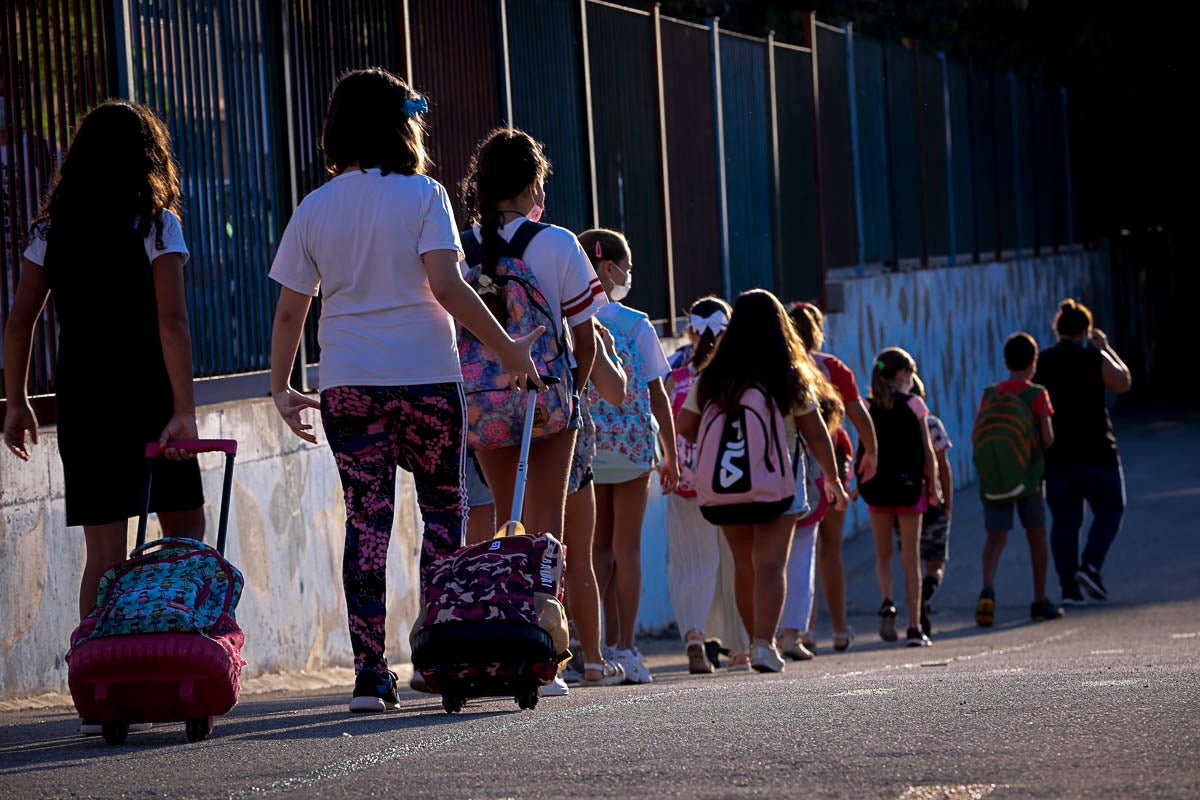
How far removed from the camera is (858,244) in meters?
19.5

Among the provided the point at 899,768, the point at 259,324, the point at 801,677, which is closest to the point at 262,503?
the point at 259,324

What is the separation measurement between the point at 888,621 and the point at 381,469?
646 cm

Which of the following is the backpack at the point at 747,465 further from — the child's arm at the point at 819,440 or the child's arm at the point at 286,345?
the child's arm at the point at 286,345

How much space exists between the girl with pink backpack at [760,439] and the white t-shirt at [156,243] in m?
3.49

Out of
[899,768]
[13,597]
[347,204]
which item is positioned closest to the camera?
[899,768]

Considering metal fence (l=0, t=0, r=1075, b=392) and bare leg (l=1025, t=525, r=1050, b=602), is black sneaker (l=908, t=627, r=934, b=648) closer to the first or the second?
bare leg (l=1025, t=525, r=1050, b=602)

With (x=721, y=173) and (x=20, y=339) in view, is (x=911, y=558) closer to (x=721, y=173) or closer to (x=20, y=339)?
(x=721, y=173)

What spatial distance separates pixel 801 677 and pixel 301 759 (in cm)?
344

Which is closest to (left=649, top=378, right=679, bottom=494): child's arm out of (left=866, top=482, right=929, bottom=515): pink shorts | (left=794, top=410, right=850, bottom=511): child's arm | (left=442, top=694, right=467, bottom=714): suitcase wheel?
(left=794, top=410, right=850, bottom=511): child's arm

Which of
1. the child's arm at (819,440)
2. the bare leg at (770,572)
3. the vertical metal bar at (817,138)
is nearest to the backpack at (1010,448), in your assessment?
the child's arm at (819,440)

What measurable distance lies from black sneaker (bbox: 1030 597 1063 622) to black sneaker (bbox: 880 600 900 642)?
1391 mm

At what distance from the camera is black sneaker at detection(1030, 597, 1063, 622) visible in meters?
12.7

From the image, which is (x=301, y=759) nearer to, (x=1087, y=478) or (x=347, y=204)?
(x=347, y=204)

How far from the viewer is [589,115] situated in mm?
12836
